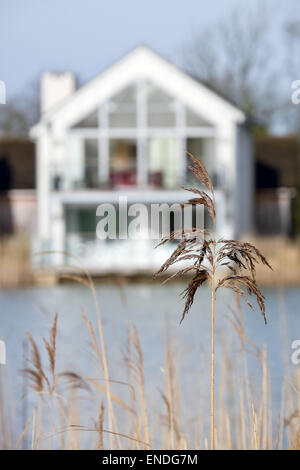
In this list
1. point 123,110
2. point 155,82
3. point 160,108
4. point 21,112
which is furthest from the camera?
point 21,112

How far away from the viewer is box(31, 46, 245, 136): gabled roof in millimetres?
26062

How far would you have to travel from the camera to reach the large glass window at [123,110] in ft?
86.9

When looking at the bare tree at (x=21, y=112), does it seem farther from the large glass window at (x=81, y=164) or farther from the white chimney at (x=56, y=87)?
the large glass window at (x=81, y=164)

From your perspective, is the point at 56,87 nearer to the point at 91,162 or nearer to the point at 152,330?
the point at 91,162

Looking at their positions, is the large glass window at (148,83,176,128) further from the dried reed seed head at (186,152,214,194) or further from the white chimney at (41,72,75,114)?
the dried reed seed head at (186,152,214,194)

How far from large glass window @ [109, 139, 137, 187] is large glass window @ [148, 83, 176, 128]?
81cm

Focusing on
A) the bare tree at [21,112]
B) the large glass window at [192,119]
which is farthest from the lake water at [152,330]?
the bare tree at [21,112]

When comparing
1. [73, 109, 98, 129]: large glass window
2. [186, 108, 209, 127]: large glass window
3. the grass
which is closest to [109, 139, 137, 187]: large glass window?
[73, 109, 98, 129]: large glass window

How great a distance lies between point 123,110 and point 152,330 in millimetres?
11076

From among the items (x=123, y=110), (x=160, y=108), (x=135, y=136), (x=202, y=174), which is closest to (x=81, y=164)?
(x=135, y=136)

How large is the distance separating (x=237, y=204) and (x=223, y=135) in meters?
2.00

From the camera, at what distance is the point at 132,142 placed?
26.7 meters

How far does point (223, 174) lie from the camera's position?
2636 centimetres

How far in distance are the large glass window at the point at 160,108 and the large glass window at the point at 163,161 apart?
43 cm
